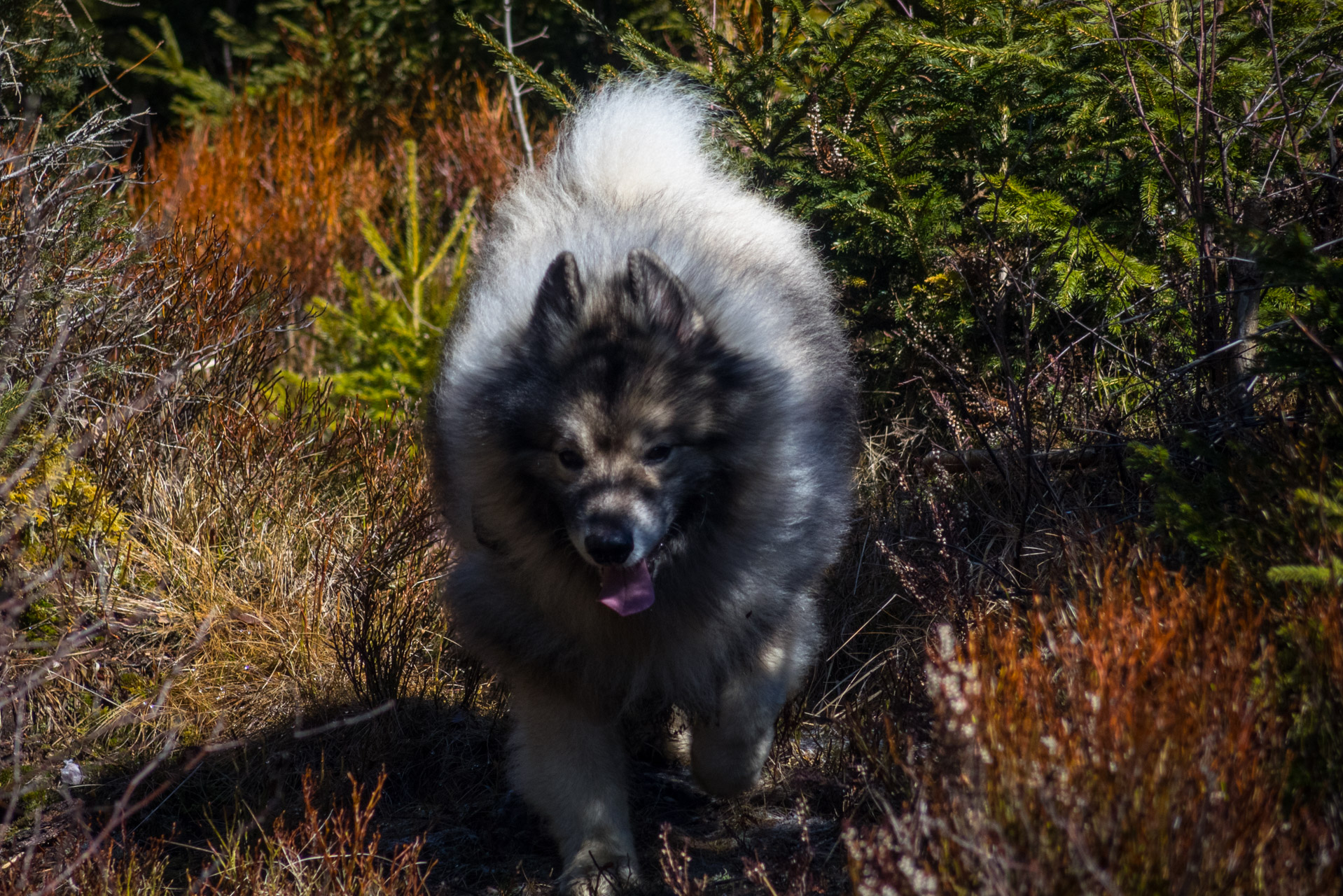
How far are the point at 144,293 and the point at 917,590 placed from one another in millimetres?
3390

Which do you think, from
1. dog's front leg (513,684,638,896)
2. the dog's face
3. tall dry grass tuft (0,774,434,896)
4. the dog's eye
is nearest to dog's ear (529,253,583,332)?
the dog's face

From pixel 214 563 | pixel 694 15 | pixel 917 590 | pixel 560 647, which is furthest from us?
pixel 694 15

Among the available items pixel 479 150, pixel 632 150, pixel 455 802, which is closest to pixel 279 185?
pixel 479 150

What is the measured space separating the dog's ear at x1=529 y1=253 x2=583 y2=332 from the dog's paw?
4.77 feet

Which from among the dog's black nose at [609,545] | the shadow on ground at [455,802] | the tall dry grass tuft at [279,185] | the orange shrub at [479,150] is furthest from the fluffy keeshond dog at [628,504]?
the orange shrub at [479,150]

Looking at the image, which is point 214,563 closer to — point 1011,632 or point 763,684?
point 763,684

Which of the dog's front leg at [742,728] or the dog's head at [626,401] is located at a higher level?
the dog's head at [626,401]

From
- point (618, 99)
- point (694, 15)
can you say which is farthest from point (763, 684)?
point (694, 15)

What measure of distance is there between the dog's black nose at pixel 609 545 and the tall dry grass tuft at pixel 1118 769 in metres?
0.80

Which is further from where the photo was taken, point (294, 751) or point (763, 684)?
point (294, 751)

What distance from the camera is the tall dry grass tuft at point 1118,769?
5.92 feet

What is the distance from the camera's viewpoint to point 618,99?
408 cm

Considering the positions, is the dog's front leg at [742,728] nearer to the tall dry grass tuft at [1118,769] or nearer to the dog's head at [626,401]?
the dog's head at [626,401]

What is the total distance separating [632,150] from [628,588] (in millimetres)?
1703
